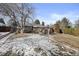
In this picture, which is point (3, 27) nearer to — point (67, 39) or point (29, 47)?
point (29, 47)

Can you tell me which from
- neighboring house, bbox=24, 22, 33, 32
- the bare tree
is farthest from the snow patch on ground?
the bare tree

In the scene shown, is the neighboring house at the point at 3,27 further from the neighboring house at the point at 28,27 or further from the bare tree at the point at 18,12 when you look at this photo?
the neighboring house at the point at 28,27

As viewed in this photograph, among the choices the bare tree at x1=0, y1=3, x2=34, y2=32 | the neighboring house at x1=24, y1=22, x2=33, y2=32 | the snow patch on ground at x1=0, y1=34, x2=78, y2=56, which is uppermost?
the bare tree at x1=0, y1=3, x2=34, y2=32

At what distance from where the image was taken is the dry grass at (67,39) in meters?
2.86

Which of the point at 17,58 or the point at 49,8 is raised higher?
Result: the point at 49,8

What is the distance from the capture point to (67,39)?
2.89 metres

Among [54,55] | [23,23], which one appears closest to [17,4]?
[23,23]

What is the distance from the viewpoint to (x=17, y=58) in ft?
9.42

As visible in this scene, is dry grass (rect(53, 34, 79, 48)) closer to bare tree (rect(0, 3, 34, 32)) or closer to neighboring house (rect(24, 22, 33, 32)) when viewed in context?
neighboring house (rect(24, 22, 33, 32))

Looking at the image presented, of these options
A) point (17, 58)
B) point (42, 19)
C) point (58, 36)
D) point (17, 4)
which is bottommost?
point (17, 58)

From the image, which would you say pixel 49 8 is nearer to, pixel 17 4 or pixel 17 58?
pixel 17 4

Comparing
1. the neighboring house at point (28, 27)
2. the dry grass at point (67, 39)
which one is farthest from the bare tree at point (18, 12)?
the dry grass at point (67, 39)

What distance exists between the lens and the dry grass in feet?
9.39

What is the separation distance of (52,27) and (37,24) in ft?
0.63
